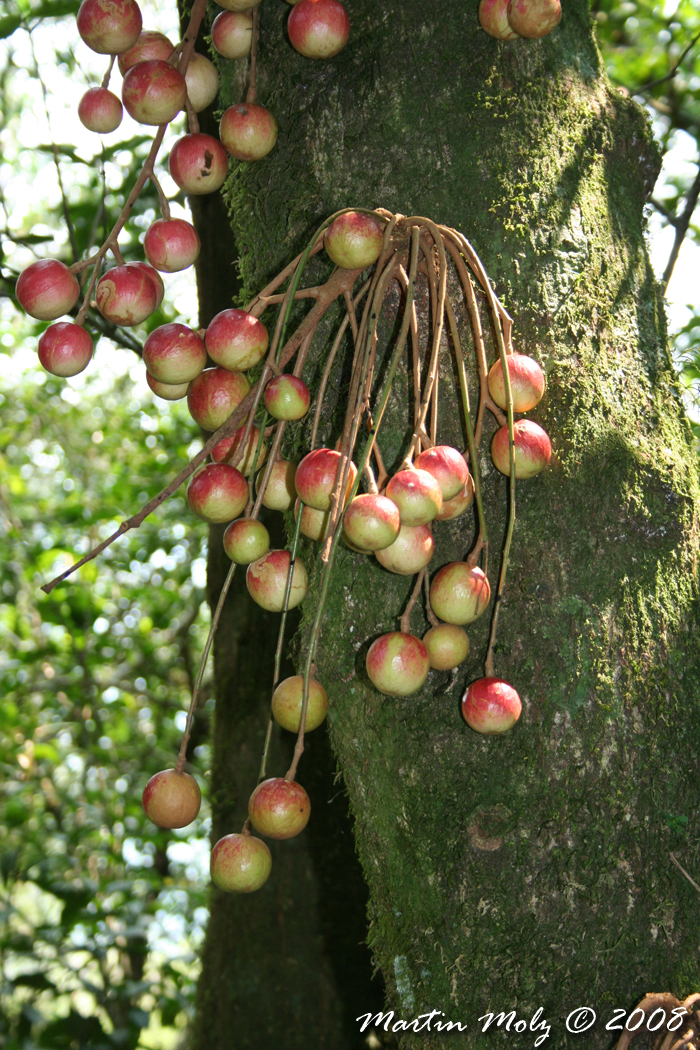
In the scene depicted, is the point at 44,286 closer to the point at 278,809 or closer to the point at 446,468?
the point at 446,468

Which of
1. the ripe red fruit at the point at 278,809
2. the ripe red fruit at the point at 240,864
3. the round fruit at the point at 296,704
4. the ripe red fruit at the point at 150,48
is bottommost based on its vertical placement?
the ripe red fruit at the point at 240,864

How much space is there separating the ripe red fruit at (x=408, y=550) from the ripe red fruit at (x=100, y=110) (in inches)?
32.8

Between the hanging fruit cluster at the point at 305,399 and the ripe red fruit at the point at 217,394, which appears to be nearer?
the hanging fruit cluster at the point at 305,399

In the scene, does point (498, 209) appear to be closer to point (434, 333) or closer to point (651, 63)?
point (434, 333)

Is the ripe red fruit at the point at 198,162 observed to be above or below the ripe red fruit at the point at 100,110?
below

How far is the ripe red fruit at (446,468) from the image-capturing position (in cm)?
79

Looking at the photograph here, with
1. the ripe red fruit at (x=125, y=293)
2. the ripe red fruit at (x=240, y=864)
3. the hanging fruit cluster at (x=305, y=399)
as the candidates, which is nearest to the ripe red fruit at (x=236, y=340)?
the hanging fruit cluster at (x=305, y=399)

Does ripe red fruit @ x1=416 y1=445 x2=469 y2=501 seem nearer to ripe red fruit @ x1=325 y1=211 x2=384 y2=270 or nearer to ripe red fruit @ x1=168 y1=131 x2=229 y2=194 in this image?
ripe red fruit @ x1=325 y1=211 x2=384 y2=270

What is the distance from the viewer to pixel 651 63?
3.78 m

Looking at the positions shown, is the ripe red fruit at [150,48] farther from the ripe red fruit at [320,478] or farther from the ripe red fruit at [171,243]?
the ripe red fruit at [320,478]

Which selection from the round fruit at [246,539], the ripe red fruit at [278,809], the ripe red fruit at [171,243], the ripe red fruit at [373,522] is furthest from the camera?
the ripe red fruit at [171,243]

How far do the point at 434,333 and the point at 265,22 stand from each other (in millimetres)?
647

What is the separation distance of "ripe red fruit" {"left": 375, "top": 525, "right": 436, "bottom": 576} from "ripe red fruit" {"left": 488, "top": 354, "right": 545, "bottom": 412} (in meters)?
0.20

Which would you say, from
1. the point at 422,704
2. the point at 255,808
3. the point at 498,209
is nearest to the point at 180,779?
the point at 255,808
